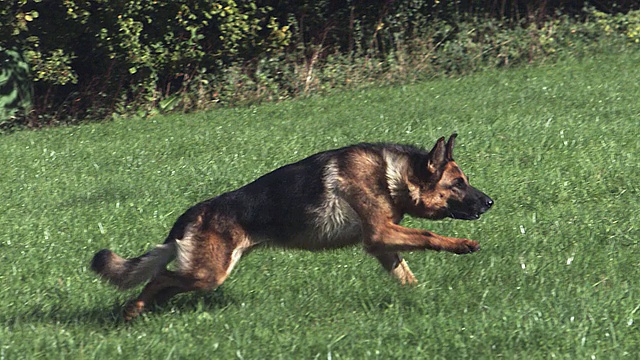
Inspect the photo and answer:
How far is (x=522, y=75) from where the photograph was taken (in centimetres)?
1789

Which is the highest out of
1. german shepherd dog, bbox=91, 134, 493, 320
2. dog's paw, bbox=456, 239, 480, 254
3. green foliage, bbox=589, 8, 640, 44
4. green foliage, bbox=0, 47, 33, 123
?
german shepherd dog, bbox=91, 134, 493, 320

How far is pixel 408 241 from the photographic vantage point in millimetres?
6348

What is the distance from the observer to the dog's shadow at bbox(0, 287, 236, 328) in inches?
252

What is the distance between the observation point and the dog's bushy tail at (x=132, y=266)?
21.2 feet

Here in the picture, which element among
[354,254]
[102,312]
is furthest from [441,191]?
[102,312]

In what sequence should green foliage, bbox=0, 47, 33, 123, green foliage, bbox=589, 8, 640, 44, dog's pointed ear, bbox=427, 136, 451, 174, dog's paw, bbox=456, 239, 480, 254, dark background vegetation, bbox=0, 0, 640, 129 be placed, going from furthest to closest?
1. green foliage, bbox=589, 8, 640, 44
2. dark background vegetation, bbox=0, 0, 640, 129
3. green foliage, bbox=0, 47, 33, 123
4. dog's pointed ear, bbox=427, 136, 451, 174
5. dog's paw, bbox=456, 239, 480, 254

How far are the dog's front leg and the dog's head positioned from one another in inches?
11.5

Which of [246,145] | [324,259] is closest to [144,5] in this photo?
[246,145]

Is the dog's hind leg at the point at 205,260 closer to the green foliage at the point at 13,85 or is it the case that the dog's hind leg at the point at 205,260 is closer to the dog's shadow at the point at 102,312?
the dog's shadow at the point at 102,312

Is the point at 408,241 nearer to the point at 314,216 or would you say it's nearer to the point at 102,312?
the point at 314,216

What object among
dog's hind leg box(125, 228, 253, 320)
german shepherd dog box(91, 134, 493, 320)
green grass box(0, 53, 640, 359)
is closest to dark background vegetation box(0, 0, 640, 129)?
green grass box(0, 53, 640, 359)

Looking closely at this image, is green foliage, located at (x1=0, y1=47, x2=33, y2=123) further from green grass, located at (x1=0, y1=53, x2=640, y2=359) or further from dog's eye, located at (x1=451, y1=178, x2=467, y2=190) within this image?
dog's eye, located at (x1=451, y1=178, x2=467, y2=190)

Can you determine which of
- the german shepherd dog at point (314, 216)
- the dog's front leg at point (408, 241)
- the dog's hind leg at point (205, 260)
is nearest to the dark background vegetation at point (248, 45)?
the german shepherd dog at point (314, 216)

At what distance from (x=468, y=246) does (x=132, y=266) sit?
2243 millimetres
